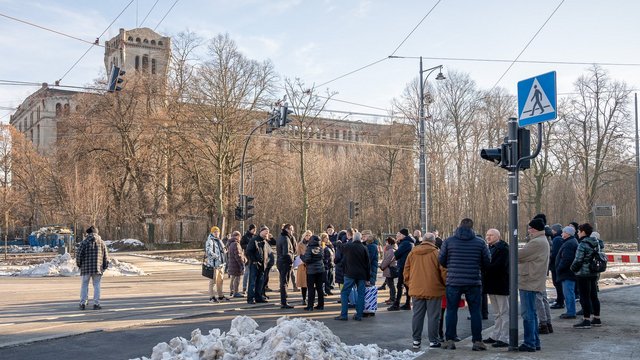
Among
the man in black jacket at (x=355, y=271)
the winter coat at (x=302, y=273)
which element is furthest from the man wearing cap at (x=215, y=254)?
the man in black jacket at (x=355, y=271)

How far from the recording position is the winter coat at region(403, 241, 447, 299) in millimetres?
9242

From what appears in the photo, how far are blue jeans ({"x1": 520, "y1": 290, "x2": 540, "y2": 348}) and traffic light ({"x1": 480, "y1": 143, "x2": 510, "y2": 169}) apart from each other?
198 centimetres

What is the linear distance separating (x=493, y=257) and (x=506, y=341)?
127 cm

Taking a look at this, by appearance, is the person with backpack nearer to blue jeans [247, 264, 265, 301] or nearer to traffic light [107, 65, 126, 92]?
blue jeans [247, 264, 265, 301]

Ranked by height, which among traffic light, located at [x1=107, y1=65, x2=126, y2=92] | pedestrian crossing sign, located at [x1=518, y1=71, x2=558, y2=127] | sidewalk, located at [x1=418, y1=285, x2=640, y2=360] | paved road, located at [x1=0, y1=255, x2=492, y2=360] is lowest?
paved road, located at [x1=0, y1=255, x2=492, y2=360]

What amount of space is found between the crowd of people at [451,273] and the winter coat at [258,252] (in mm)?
24

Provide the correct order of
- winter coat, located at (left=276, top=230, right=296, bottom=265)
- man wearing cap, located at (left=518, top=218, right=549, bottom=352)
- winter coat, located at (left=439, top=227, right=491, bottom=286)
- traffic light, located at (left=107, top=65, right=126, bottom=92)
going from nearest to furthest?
winter coat, located at (left=439, top=227, right=491, bottom=286), man wearing cap, located at (left=518, top=218, right=549, bottom=352), winter coat, located at (left=276, top=230, right=296, bottom=265), traffic light, located at (left=107, top=65, right=126, bottom=92)

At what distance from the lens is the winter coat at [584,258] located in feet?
35.8

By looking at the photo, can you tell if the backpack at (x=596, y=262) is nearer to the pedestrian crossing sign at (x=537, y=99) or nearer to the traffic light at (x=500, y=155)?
the traffic light at (x=500, y=155)

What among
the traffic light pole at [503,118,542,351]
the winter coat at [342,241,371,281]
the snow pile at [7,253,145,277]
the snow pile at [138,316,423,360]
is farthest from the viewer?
the snow pile at [7,253,145,277]

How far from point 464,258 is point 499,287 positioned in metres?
0.88

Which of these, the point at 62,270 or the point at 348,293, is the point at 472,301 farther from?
the point at 62,270

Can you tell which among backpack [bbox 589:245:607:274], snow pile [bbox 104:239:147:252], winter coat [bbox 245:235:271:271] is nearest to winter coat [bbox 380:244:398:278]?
winter coat [bbox 245:235:271:271]

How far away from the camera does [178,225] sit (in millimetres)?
51719
